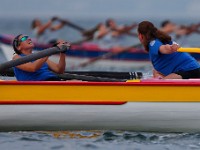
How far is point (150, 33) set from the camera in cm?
1022

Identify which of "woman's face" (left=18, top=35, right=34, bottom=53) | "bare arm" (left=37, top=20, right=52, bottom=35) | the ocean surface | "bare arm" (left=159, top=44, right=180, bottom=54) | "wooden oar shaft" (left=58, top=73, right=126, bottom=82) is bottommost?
the ocean surface

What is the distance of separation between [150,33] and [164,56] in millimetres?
406

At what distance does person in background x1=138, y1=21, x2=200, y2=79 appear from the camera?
33.4 feet

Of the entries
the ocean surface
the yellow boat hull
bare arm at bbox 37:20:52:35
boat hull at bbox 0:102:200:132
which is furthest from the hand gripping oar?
bare arm at bbox 37:20:52:35

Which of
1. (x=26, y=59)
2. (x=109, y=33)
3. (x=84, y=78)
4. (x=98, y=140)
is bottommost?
(x=98, y=140)

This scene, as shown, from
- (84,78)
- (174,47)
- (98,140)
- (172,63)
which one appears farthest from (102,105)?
(172,63)

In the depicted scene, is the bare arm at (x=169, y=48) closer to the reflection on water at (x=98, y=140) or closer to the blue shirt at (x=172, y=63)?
the blue shirt at (x=172, y=63)

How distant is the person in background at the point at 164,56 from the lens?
10.2 metres

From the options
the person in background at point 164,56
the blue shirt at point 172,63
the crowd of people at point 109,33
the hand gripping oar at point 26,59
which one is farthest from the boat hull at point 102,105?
the crowd of people at point 109,33

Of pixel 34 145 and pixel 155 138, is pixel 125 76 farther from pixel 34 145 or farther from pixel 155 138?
pixel 34 145

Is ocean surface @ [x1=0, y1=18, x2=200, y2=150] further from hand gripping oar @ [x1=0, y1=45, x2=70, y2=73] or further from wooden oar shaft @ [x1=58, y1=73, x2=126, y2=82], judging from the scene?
hand gripping oar @ [x1=0, y1=45, x2=70, y2=73]

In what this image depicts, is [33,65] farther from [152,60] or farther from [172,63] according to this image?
[172,63]

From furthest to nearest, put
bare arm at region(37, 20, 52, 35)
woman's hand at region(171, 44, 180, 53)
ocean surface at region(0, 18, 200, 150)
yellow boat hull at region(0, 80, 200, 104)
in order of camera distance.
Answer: bare arm at region(37, 20, 52, 35)
woman's hand at region(171, 44, 180, 53)
yellow boat hull at region(0, 80, 200, 104)
ocean surface at region(0, 18, 200, 150)

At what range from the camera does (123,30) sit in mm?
26344
